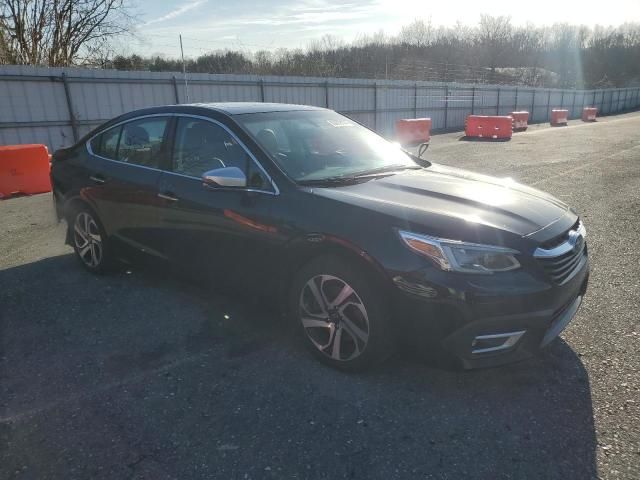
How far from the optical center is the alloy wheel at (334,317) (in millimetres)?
2709

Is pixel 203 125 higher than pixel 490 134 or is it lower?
higher

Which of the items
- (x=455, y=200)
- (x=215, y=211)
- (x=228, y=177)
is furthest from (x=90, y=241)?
(x=455, y=200)

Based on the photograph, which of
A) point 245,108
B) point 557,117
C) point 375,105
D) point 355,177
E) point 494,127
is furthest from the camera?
point 557,117

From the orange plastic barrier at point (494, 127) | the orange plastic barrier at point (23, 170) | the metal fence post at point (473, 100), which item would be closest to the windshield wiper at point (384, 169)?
the orange plastic barrier at point (23, 170)

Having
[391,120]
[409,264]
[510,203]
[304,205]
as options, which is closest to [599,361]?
[510,203]

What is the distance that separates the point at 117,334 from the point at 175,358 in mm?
634

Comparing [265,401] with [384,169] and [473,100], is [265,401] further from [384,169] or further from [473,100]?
[473,100]


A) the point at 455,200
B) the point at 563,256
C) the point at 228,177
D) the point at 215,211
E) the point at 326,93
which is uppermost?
the point at 326,93

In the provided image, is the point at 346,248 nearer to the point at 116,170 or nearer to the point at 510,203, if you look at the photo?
the point at 510,203

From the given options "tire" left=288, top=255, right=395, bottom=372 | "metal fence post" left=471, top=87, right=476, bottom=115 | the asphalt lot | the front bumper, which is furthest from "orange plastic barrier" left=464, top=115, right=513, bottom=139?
"tire" left=288, top=255, right=395, bottom=372

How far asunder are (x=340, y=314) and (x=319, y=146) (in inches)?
55.5

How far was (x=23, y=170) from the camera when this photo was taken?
29.1 ft

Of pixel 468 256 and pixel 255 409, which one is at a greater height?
pixel 468 256

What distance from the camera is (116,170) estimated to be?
162 inches
